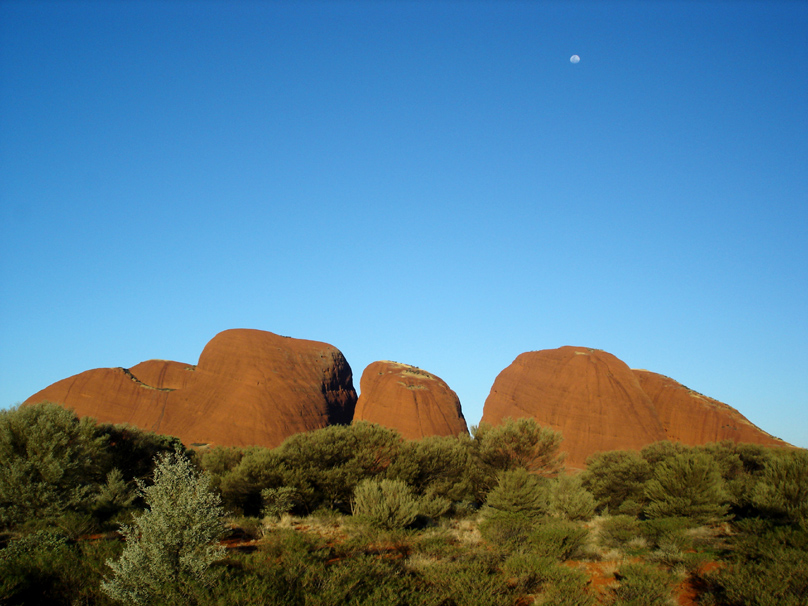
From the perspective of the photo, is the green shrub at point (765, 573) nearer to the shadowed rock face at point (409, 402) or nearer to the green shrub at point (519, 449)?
the green shrub at point (519, 449)

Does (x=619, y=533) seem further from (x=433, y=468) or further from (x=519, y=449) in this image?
(x=519, y=449)

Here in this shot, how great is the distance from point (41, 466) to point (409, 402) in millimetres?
38352

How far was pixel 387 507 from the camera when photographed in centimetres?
1088

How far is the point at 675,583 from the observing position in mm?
7184

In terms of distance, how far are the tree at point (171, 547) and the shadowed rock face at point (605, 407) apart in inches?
1574

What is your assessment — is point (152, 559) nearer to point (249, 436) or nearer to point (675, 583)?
point (675, 583)

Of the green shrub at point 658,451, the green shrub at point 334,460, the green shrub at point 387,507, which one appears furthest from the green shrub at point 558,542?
the green shrub at point 658,451

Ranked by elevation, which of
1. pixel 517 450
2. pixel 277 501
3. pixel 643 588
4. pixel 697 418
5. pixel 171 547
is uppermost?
pixel 697 418

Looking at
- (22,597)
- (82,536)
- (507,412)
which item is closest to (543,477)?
(82,536)

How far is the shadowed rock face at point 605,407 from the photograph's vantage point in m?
42.8

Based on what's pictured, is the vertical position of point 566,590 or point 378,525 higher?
point 566,590

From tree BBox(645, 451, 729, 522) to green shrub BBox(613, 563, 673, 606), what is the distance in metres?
6.47

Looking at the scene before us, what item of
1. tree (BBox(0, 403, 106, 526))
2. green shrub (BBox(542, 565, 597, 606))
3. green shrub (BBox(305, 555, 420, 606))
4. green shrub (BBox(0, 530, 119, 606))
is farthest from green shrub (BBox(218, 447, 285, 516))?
green shrub (BBox(542, 565, 597, 606))

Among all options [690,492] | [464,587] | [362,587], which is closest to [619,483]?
[690,492]
